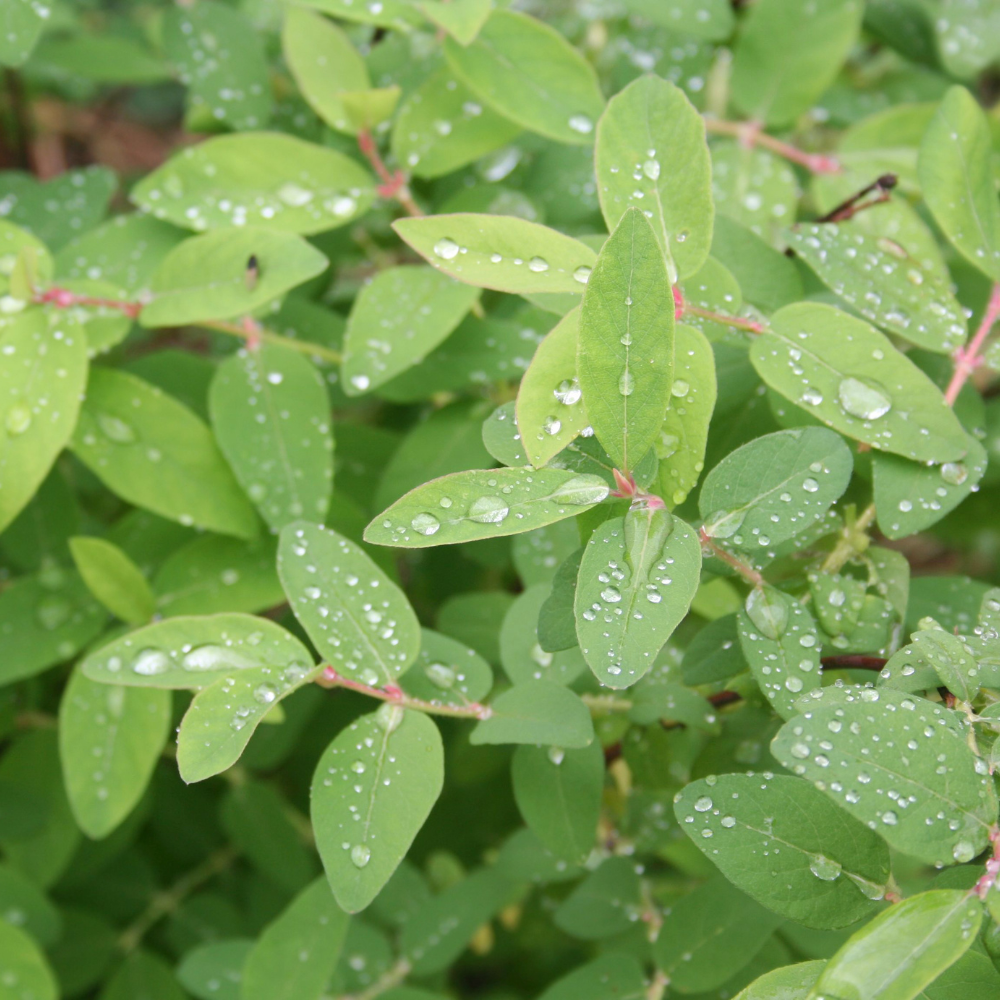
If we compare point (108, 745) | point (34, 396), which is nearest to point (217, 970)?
point (108, 745)

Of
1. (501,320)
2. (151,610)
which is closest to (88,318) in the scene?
(151,610)

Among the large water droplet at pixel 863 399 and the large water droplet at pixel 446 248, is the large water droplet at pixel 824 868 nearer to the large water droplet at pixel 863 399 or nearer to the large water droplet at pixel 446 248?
the large water droplet at pixel 863 399

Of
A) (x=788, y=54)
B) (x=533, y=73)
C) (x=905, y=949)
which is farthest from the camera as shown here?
(x=788, y=54)

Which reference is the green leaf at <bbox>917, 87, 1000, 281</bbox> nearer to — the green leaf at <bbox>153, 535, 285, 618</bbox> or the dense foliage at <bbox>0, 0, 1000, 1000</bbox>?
the dense foliage at <bbox>0, 0, 1000, 1000</bbox>

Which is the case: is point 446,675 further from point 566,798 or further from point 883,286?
point 883,286

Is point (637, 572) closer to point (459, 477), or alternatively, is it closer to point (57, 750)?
point (459, 477)

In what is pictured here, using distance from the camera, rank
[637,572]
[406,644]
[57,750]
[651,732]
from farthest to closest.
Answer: [57,750] < [651,732] < [406,644] < [637,572]

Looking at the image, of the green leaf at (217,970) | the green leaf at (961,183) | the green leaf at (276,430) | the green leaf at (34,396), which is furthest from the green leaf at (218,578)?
the green leaf at (961,183)
